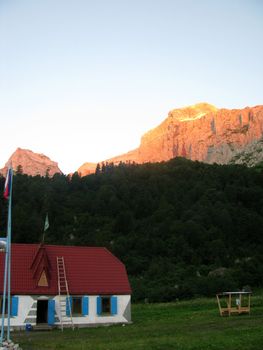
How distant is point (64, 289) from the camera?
109ft

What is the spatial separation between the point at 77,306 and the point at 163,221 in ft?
192

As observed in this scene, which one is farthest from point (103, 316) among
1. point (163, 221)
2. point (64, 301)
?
point (163, 221)

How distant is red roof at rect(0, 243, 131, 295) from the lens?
33.3 m

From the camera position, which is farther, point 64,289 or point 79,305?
point 79,305

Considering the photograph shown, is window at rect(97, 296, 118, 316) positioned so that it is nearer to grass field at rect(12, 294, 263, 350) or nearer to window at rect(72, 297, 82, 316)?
window at rect(72, 297, 82, 316)

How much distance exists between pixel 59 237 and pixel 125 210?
1648cm

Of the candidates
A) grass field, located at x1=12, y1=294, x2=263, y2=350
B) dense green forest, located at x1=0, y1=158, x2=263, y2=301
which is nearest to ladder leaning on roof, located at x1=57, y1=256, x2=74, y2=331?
grass field, located at x1=12, y1=294, x2=263, y2=350

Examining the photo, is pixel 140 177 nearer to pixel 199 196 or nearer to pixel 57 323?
pixel 199 196

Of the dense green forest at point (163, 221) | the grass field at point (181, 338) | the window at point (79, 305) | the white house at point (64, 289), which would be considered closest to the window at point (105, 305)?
the white house at point (64, 289)

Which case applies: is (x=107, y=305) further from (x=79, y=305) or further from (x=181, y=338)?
(x=181, y=338)

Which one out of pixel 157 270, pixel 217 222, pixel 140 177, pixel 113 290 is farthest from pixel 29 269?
pixel 140 177

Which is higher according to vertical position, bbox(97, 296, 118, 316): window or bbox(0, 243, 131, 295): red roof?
bbox(0, 243, 131, 295): red roof

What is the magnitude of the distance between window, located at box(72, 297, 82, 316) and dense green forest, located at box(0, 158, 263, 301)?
74.3 ft

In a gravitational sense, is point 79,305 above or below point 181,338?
above
